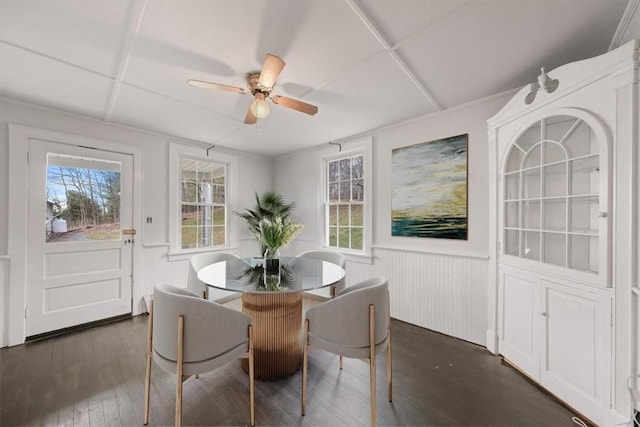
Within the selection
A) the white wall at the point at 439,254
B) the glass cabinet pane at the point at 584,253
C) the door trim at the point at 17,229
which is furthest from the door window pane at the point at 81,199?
the glass cabinet pane at the point at 584,253

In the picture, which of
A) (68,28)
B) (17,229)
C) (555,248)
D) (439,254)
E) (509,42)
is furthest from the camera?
(439,254)

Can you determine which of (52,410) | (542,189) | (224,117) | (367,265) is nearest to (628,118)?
(542,189)

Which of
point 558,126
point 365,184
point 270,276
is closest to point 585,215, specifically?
point 558,126

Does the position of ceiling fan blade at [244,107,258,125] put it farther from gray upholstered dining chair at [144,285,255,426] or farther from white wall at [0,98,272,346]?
white wall at [0,98,272,346]

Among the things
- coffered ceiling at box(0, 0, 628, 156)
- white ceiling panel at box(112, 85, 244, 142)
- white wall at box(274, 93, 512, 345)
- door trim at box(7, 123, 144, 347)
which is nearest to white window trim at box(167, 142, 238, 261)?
white ceiling panel at box(112, 85, 244, 142)

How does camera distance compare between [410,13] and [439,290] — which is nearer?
[410,13]

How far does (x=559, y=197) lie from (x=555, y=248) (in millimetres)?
382

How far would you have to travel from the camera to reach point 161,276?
3520 millimetres

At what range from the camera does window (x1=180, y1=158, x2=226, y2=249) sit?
3846mm

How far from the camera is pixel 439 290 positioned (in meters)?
2.83

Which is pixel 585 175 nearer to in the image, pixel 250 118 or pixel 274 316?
pixel 274 316

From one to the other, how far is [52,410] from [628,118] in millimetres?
3972

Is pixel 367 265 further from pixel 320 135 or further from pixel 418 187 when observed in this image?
pixel 320 135

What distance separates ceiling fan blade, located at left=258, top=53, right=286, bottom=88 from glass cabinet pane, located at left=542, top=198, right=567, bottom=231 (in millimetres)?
2211
